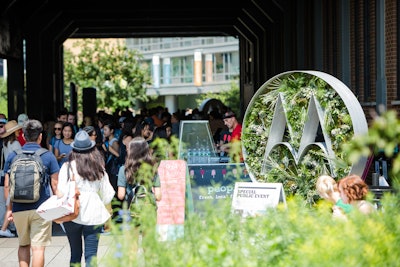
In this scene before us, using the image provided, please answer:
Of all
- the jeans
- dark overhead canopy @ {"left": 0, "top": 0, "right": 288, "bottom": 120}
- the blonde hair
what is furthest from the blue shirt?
dark overhead canopy @ {"left": 0, "top": 0, "right": 288, "bottom": 120}

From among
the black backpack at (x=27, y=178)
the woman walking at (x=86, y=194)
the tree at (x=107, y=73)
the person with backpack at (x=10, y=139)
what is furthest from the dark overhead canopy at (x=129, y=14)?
the tree at (x=107, y=73)

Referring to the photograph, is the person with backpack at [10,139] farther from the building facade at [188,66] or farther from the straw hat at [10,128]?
the building facade at [188,66]

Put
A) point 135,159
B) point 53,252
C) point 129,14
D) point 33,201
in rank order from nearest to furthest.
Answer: point 33,201
point 135,159
point 53,252
point 129,14

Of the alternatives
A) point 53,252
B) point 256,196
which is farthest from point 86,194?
point 53,252

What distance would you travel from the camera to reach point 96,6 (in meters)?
32.9

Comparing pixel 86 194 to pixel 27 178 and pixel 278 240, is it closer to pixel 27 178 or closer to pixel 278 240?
pixel 27 178

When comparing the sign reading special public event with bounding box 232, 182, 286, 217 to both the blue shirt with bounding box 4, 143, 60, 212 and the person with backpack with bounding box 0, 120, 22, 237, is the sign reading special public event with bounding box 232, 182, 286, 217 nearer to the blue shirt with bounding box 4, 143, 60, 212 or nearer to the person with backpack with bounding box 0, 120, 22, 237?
the blue shirt with bounding box 4, 143, 60, 212

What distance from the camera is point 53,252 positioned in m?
12.6

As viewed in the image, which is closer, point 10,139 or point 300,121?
point 300,121

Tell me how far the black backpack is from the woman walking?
0.26 m

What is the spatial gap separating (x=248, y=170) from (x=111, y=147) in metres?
4.43

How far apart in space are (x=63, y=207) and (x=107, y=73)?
59176 millimetres

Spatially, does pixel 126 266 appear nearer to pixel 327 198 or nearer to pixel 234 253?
pixel 234 253

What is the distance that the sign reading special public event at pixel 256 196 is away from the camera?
390 inches
